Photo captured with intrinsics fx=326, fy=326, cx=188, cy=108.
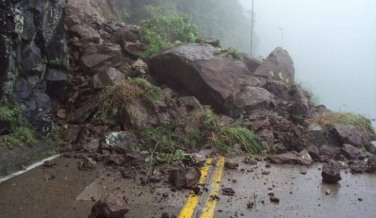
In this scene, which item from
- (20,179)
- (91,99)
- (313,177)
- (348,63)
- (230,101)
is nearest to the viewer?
(20,179)

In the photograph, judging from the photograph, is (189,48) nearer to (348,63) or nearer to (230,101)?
(230,101)

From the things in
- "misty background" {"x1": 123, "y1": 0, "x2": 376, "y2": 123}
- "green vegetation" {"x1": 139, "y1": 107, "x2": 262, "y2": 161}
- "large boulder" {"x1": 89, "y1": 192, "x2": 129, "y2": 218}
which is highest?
"misty background" {"x1": 123, "y1": 0, "x2": 376, "y2": 123}

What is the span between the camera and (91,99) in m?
7.34

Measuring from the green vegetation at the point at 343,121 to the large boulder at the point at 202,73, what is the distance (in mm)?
2022

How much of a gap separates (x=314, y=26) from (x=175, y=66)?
105 m

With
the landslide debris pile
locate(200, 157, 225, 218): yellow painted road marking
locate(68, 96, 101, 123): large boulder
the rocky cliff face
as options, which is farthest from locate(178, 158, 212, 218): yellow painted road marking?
the rocky cliff face

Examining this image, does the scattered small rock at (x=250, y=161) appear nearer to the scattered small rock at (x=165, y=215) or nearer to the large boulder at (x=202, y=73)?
the scattered small rock at (x=165, y=215)

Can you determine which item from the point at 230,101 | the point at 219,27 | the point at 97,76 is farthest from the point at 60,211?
the point at 219,27

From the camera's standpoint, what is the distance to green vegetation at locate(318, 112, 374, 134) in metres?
7.39

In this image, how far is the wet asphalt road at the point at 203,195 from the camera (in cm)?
363

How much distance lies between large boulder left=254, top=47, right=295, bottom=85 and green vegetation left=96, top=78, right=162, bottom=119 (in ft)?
14.0

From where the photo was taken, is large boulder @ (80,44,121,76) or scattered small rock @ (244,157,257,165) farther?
large boulder @ (80,44,121,76)

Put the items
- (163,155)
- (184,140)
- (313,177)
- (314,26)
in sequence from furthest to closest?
1. (314,26)
2. (184,140)
3. (163,155)
4. (313,177)

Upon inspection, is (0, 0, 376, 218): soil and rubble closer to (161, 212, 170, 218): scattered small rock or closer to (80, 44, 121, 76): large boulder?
(80, 44, 121, 76): large boulder
